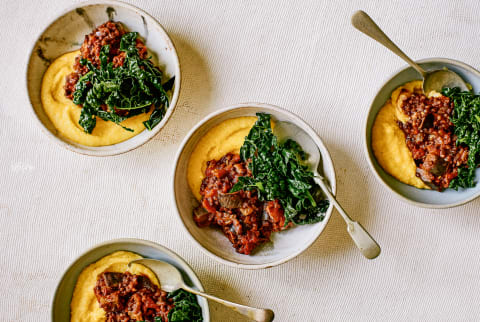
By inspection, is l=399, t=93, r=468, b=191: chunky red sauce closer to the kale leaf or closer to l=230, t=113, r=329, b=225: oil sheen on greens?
l=230, t=113, r=329, b=225: oil sheen on greens

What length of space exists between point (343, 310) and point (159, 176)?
6.29ft

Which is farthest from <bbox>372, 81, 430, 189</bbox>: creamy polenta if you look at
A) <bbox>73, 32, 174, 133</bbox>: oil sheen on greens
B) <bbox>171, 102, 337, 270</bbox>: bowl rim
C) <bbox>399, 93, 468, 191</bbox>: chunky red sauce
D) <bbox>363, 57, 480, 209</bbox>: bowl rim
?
<bbox>73, 32, 174, 133</bbox>: oil sheen on greens

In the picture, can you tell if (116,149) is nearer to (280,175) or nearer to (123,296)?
(123,296)

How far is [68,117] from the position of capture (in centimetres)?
370

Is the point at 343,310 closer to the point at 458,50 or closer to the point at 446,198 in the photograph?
the point at 446,198

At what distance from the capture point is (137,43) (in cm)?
370

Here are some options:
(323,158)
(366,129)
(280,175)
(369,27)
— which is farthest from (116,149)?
(369,27)

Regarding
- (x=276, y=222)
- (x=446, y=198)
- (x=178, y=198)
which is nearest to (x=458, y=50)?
(x=446, y=198)


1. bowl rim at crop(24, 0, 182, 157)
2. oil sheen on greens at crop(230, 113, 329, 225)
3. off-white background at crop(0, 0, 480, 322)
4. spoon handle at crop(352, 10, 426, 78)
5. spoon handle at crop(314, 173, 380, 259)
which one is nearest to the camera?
spoon handle at crop(314, 173, 380, 259)

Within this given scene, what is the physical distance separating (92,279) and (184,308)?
78 centimetres

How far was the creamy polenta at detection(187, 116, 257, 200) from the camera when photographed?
11.7ft

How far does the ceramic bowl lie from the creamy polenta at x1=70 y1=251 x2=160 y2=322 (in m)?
0.03

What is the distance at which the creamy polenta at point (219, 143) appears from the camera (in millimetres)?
3561

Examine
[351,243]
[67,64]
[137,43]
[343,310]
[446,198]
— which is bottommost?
[343,310]
